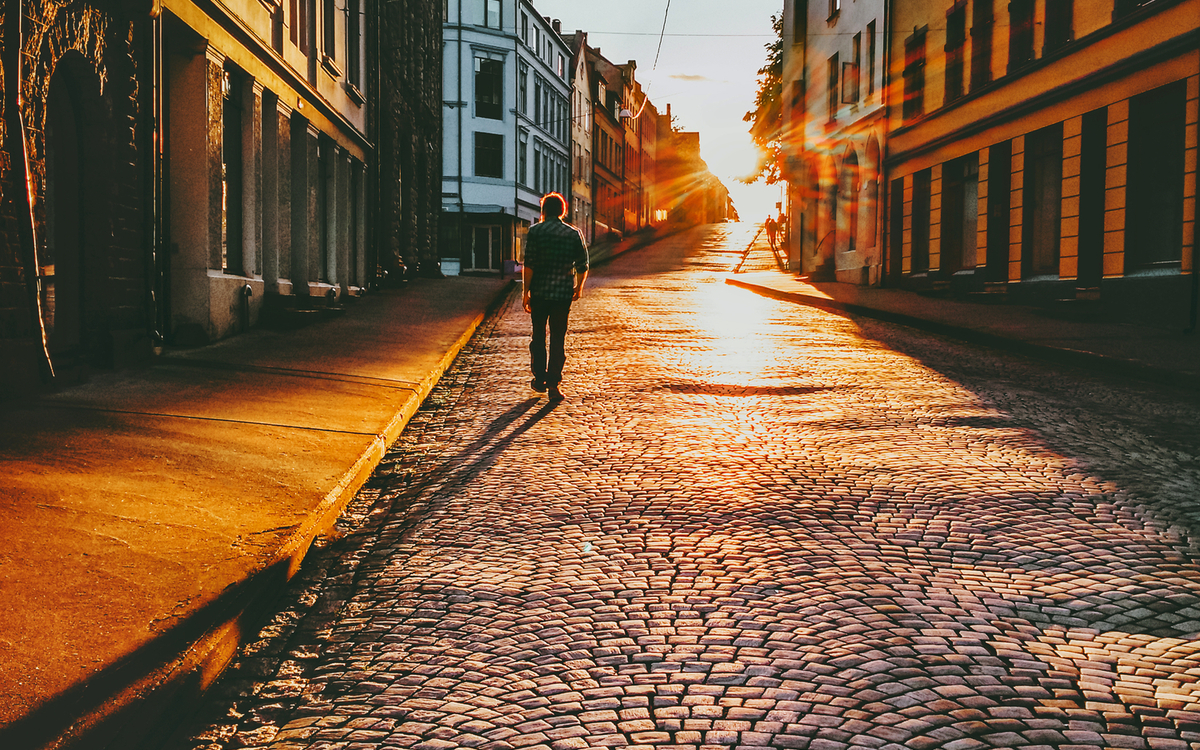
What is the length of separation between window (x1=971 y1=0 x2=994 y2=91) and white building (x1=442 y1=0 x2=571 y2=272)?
28.5m

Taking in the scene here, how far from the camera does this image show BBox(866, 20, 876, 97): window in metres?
30.9

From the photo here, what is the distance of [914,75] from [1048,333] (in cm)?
1522

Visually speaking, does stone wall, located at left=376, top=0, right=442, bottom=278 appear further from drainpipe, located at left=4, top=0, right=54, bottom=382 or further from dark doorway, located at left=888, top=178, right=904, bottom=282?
drainpipe, located at left=4, top=0, right=54, bottom=382

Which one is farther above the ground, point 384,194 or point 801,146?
point 801,146

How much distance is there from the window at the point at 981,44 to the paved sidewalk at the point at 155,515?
55.5ft

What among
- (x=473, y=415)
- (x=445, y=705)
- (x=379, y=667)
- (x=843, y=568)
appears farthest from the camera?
(x=473, y=415)

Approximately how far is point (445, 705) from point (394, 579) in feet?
4.42

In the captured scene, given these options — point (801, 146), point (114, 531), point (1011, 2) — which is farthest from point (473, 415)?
point (801, 146)

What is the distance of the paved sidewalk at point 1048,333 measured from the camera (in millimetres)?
10945

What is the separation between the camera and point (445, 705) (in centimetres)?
328

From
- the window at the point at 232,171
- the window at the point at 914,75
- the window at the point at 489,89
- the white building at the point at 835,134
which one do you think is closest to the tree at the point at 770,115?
the white building at the point at 835,134

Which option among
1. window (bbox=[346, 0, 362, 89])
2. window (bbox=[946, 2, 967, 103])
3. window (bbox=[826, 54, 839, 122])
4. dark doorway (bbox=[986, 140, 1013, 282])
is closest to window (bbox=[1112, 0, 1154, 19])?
dark doorway (bbox=[986, 140, 1013, 282])

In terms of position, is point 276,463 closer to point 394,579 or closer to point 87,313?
point 394,579

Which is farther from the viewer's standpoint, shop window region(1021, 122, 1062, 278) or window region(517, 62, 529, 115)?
window region(517, 62, 529, 115)
